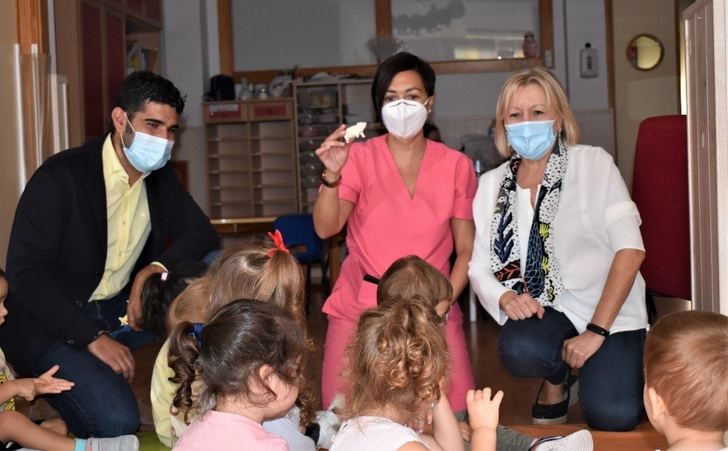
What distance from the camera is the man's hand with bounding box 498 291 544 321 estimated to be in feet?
9.55

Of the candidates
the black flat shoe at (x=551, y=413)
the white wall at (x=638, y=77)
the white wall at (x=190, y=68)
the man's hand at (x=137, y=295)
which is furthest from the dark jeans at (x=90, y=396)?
the white wall at (x=638, y=77)

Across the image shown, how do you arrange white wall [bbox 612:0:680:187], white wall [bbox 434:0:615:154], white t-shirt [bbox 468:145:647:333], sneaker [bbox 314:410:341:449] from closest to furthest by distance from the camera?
sneaker [bbox 314:410:341:449] → white t-shirt [bbox 468:145:647:333] → white wall [bbox 612:0:680:187] → white wall [bbox 434:0:615:154]

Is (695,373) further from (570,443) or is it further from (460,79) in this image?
(460,79)

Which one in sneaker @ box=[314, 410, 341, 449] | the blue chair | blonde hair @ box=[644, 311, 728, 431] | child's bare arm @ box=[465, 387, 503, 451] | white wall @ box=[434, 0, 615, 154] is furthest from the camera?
white wall @ box=[434, 0, 615, 154]

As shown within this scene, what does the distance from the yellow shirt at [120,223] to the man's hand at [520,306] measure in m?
1.21

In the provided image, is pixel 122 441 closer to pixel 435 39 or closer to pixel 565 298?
pixel 565 298

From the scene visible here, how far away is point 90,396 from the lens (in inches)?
109

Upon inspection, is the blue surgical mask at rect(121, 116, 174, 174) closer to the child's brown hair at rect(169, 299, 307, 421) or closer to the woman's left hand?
the child's brown hair at rect(169, 299, 307, 421)

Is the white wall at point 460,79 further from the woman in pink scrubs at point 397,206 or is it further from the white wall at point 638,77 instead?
the woman in pink scrubs at point 397,206

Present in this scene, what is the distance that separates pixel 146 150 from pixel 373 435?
1.40 metres

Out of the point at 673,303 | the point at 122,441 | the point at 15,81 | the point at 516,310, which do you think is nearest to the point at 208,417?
the point at 122,441

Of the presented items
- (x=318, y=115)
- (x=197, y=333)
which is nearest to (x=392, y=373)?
(x=197, y=333)

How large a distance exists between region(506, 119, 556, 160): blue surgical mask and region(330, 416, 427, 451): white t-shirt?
1.23 m

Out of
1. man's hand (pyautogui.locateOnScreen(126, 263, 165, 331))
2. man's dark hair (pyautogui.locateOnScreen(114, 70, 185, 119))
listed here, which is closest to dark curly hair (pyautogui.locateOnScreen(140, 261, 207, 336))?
man's hand (pyautogui.locateOnScreen(126, 263, 165, 331))
